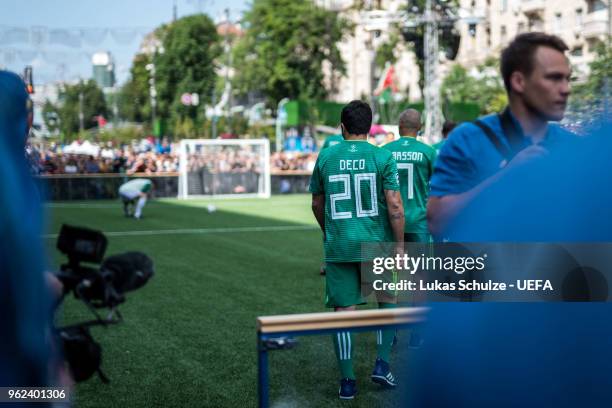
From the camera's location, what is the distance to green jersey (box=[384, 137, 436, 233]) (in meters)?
8.46

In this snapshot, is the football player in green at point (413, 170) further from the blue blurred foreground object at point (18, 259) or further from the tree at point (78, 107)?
the tree at point (78, 107)

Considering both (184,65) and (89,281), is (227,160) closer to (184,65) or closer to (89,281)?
(89,281)

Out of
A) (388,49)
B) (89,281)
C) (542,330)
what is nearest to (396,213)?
(89,281)

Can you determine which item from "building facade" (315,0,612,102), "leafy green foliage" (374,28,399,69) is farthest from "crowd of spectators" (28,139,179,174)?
"leafy green foliage" (374,28,399,69)

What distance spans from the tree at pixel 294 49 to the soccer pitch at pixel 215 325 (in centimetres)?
5659

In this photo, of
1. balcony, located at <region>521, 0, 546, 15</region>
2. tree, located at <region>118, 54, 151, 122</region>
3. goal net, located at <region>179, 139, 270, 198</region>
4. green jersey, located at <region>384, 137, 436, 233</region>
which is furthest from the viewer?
tree, located at <region>118, 54, 151, 122</region>

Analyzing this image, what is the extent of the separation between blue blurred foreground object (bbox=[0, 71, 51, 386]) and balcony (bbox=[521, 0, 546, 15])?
68.1 meters

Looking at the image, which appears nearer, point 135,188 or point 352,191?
point 352,191

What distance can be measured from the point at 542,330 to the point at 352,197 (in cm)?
496

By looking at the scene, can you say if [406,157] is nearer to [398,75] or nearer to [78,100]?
[398,75]

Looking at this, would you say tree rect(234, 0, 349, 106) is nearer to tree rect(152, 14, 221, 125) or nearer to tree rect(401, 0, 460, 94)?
tree rect(152, 14, 221, 125)

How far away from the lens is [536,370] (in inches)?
62.8

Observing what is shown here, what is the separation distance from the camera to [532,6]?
220ft

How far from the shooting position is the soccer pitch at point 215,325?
12.8ft
